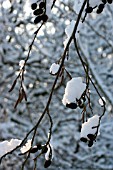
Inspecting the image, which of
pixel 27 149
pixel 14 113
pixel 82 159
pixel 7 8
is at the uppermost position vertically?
pixel 7 8

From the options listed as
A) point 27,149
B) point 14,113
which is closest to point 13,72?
point 14,113

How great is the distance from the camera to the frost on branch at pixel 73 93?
74 cm

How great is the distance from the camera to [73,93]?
2.49ft

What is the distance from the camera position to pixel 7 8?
528cm

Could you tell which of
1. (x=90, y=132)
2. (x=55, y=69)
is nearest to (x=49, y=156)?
(x=90, y=132)

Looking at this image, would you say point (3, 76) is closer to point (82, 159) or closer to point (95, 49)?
point (82, 159)

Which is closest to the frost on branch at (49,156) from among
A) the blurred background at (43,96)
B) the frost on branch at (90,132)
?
the frost on branch at (90,132)

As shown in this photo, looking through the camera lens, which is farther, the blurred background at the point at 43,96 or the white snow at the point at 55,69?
the blurred background at the point at 43,96

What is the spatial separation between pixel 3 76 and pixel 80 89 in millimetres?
4623

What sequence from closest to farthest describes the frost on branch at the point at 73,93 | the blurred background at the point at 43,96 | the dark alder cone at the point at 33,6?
the frost on branch at the point at 73,93
the dark alder cone at the point at 33,6
the blurred background at the point at 43,96

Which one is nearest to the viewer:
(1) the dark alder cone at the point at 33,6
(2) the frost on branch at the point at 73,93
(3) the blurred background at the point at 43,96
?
(2) the frost on branch at the point at 73,93

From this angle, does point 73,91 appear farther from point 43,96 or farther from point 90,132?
point 43,96

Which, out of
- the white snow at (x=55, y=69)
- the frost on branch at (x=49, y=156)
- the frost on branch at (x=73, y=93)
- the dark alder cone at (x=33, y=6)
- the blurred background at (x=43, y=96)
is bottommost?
the frost on branch at (x=49, y=156)

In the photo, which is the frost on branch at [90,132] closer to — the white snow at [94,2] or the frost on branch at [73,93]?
the frost on branch at [73,93]
